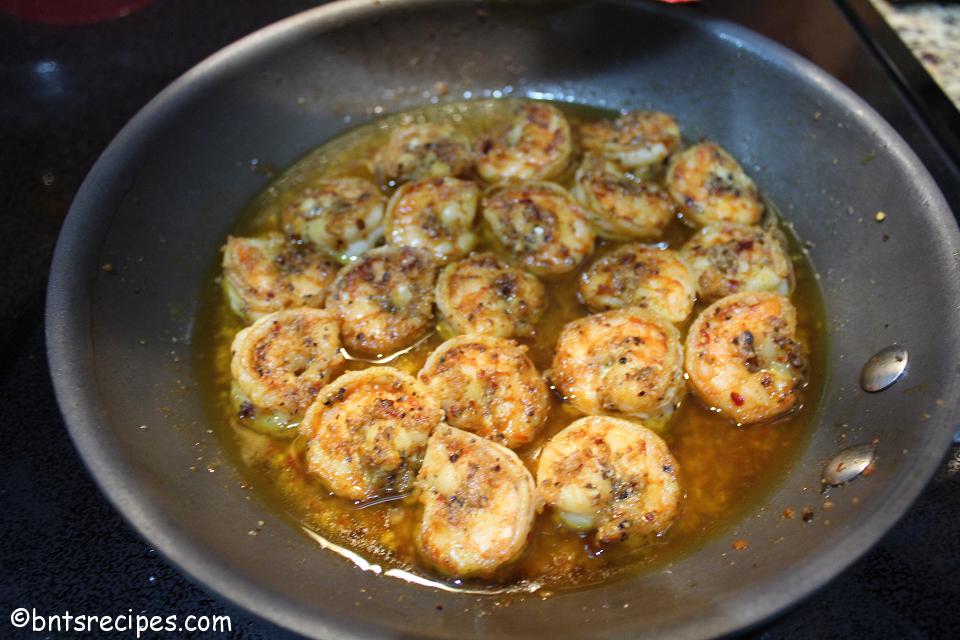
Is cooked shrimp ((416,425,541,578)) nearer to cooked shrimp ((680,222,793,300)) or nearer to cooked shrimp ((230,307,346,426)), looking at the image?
cooked shrimp ((230,307,346,426))

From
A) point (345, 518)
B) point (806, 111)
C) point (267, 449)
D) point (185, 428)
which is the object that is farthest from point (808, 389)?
point (185, 428)

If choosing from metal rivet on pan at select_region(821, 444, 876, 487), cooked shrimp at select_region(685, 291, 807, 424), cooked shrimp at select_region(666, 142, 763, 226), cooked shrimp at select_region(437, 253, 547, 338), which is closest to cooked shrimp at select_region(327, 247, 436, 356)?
cooked shrimp at select_region(437, 253, 547, 338)

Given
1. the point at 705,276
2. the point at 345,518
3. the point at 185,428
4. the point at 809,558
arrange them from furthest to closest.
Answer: the point at 705,276, the point at 185,428, the point at 345,518, the point at 809,558

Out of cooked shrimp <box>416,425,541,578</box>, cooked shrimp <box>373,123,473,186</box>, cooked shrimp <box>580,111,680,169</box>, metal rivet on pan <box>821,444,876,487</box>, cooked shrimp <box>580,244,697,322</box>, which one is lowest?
cooked shrimp <box>416,425,541,578</box>

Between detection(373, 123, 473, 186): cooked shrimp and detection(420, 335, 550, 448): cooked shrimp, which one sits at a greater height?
detection(373, 123, 473, 186): cooked shrimp

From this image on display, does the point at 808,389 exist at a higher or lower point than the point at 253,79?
lower

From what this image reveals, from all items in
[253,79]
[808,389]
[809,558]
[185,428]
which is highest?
[253,79]

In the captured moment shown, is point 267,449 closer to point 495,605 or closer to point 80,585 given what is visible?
point 80,585

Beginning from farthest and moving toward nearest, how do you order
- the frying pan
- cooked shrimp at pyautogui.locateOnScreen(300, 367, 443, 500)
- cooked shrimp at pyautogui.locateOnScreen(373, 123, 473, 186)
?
cooked shrimp at pyautogui.locateOnScreen(373, 123, 473, 186)
cooked shrimp at pyautogui.locateOnScreen(300, 367, 443, 500)
the frying pan
